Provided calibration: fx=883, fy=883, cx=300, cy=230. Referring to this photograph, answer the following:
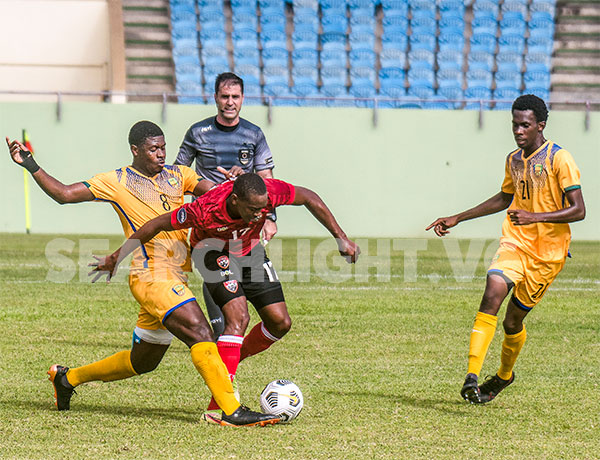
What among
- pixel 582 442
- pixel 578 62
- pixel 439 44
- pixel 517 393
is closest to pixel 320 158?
pixel 439 44

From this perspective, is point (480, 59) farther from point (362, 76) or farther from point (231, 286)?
point (231, 286)

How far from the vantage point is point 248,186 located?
210 inches

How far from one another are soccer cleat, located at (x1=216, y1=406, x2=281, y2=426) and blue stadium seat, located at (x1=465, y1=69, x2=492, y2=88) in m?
17.6

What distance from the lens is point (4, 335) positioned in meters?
8.48

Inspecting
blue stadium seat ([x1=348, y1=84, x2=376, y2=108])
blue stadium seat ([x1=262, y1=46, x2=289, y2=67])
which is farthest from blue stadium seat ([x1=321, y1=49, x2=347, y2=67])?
blue stadium seat ([x1=262, y1=46, x2=289, y2=67])

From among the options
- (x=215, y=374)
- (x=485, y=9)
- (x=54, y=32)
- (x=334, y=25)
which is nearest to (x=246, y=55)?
(x=334, y=25)

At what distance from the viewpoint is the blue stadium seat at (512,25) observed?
73.8ft

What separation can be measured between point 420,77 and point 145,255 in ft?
55.3

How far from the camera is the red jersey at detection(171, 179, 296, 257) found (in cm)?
546

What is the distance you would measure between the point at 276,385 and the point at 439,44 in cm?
1790

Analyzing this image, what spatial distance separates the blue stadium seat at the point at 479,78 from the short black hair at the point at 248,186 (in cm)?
1724

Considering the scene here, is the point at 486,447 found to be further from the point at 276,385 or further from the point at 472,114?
the point at 472,114

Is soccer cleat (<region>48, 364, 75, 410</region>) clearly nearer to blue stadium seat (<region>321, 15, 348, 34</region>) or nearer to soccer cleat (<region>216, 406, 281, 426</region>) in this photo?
soccer cleat (<region>216, 406, 281, 426</region>)

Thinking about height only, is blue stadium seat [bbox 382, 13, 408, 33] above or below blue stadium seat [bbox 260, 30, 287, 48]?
above
